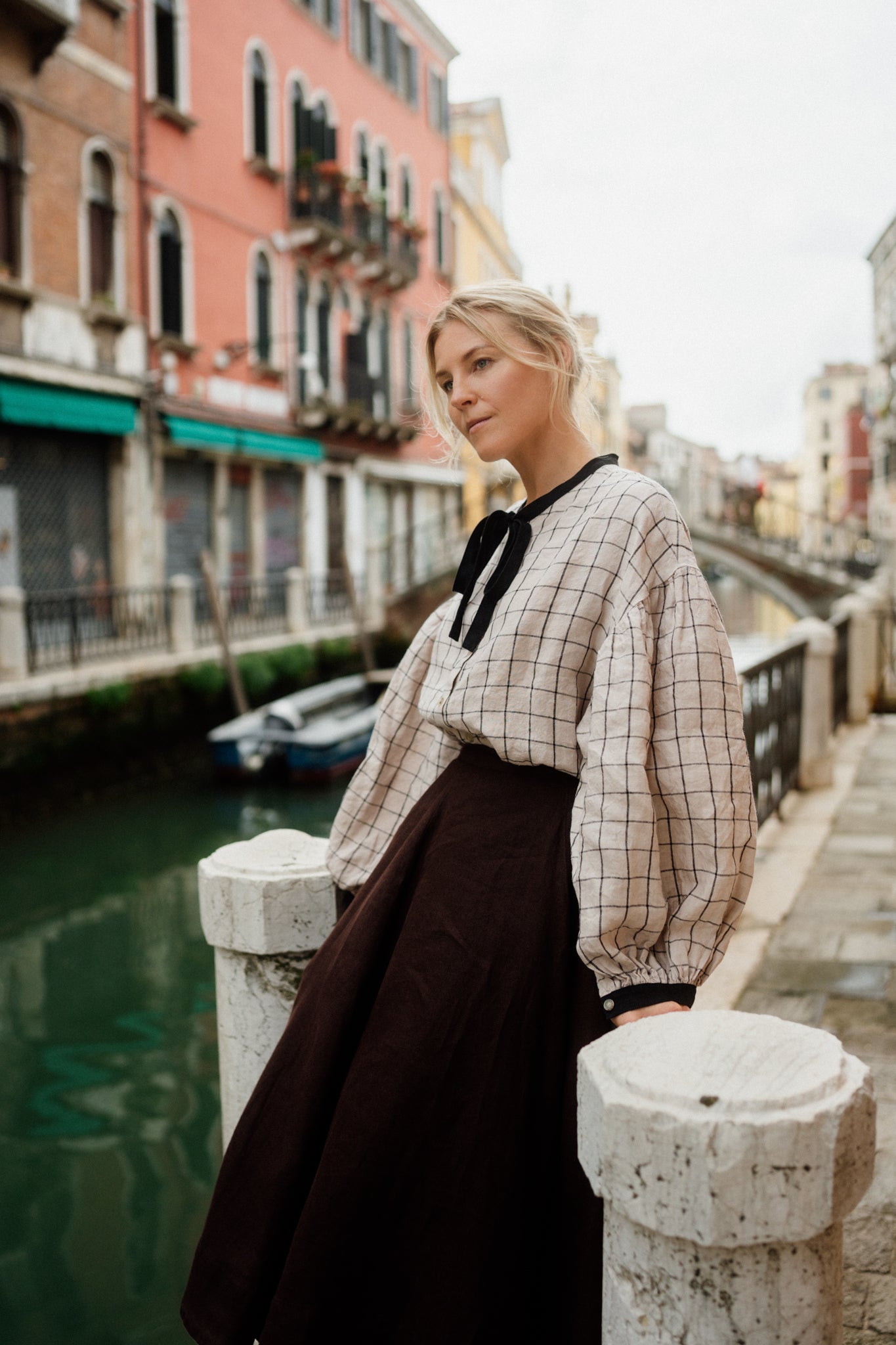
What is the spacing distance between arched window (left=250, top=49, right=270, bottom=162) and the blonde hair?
15290 millimetres

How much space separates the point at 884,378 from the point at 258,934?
34.3m

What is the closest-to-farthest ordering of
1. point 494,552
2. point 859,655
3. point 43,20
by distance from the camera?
point 494,552
point 859,655
point 43,20

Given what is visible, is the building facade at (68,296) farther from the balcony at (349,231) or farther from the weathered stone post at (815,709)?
the weathered stone post at (815,709)

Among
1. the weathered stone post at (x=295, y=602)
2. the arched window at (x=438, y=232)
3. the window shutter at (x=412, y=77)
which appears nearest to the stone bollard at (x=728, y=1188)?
the weathered stone post at (x=295, y=602)

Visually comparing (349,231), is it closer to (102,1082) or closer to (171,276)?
(171,276)

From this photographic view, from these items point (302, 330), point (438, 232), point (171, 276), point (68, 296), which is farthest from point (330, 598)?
point (438, 232)

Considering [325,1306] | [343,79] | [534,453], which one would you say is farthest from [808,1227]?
[343,79]

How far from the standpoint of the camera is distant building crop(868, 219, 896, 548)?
31.1m

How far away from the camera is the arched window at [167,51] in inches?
513

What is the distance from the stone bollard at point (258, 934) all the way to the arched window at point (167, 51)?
1319cm

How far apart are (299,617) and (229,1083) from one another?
11.8 meters

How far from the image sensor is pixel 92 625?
11.0m

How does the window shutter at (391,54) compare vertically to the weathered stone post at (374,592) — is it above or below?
above

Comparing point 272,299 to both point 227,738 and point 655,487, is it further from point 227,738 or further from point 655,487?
point 655,487
